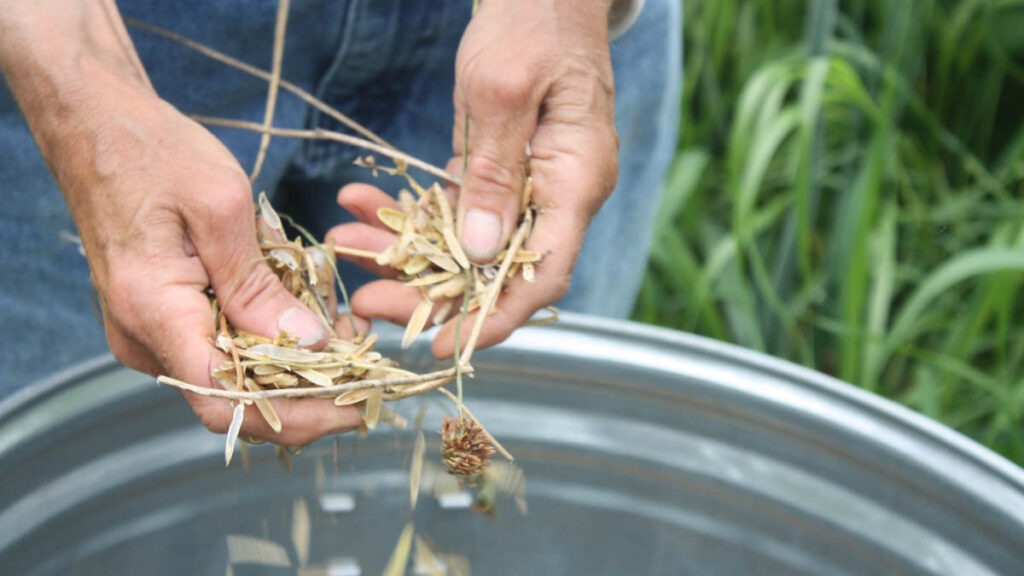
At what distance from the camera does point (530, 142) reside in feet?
2.10

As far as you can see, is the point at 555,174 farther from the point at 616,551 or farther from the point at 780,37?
the point at 780,37

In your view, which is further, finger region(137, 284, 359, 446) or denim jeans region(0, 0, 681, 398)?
denim jeans region(0, 0, 681, 398)

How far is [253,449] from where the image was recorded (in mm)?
716

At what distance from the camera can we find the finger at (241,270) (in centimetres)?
56

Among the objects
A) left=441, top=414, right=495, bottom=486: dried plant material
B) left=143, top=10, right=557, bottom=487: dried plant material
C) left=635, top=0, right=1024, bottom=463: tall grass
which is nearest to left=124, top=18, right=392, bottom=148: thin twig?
left=143, top=10, right=557, bottom=487: dried plant material

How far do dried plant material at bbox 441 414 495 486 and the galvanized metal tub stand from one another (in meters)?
0.14

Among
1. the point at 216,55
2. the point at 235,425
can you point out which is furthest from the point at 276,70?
the point at 235,425

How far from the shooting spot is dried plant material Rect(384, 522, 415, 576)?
687 millimetres

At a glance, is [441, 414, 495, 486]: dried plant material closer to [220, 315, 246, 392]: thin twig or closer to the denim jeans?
[220, 315, 246, 392]: thin twig

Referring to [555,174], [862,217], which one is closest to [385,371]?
[555,174]

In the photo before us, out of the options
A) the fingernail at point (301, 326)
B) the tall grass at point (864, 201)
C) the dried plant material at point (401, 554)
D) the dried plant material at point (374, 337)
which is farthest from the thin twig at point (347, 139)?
the tall grass at point (864, 201)

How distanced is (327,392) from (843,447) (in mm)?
310

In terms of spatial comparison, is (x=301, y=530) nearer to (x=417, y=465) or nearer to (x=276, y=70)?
(x=417, y=465)

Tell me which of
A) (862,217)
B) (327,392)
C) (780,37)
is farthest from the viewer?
(780,37)
